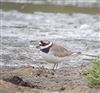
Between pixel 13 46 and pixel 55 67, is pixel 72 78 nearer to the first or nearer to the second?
pixel 55 67

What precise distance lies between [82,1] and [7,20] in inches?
363

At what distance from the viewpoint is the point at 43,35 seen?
57.3 ft

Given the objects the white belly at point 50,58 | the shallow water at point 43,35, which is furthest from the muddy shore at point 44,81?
the shallow water at point 43,35

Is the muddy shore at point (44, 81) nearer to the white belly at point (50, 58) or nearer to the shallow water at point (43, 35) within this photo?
the white belly at point (50, 58)

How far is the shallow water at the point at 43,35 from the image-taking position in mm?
13227

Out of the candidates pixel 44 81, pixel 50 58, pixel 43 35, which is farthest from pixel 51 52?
pixel 43 35

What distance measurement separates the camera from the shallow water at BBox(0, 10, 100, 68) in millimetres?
13227

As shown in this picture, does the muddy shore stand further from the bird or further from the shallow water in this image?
the shallow water

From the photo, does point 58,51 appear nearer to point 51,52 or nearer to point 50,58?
point 51,52

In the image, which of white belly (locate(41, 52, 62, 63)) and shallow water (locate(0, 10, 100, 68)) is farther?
shallow water (locate(0, 10, 100, 68))

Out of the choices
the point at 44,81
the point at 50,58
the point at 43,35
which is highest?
the point at 44,81

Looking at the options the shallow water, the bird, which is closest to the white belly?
the bird

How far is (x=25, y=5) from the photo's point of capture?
89.2 feet

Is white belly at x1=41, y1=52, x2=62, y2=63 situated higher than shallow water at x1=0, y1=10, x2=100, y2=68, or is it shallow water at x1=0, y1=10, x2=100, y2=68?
white belly at x1=41, y1=52, x2=62, y2=63
